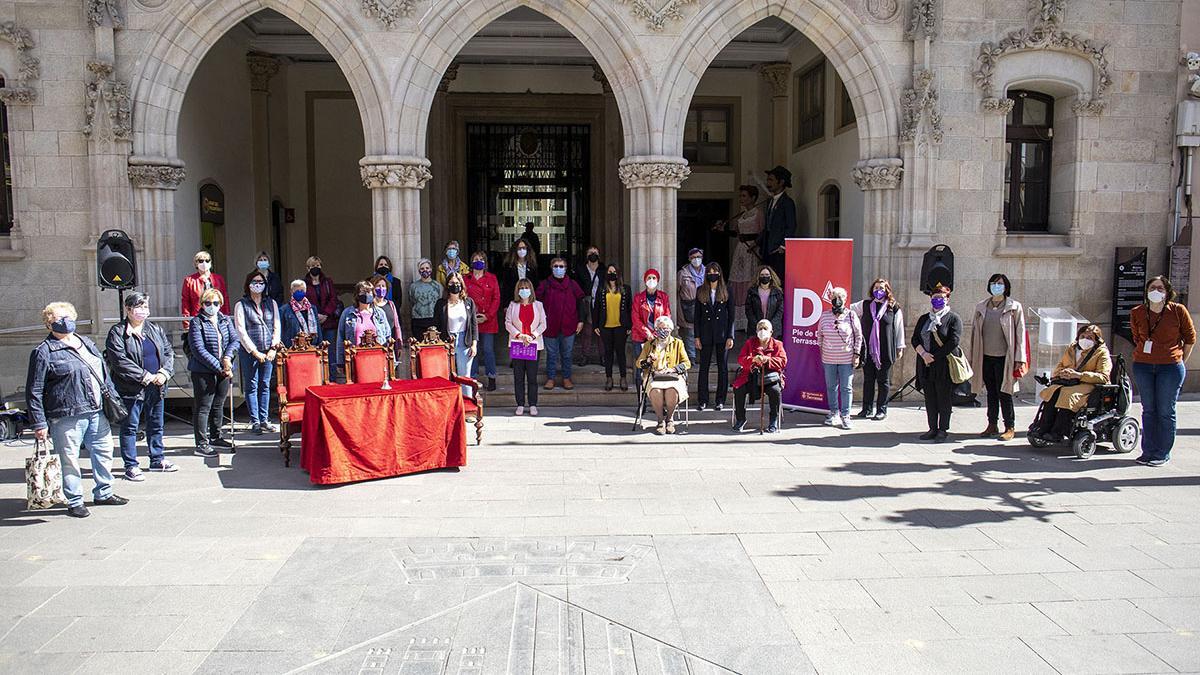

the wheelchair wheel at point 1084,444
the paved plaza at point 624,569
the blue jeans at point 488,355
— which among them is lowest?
the paved plaza at point 624,569

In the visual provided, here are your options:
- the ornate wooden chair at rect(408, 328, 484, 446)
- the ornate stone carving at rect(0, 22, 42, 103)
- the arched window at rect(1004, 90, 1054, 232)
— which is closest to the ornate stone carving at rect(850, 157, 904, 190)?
the arched window at rect(1004, 90, 1054, 232)

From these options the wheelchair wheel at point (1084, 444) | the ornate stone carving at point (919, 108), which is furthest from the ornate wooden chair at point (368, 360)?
the ornate stone carving at point (919, 108)

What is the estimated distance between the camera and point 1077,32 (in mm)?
11367

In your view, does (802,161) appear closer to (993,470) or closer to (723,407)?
(723,407)

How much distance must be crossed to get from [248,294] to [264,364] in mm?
852

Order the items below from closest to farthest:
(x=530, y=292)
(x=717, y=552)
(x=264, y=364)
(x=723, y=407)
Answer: (x=717, y=552) → (x=264, y=364) → (x=530, y=292) → (x=723, y=407)

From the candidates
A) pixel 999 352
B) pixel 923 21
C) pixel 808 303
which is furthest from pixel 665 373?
pixel 923 21

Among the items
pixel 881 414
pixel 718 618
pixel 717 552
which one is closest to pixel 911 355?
pixel 881 414

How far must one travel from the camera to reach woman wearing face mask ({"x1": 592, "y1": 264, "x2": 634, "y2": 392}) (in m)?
10.7

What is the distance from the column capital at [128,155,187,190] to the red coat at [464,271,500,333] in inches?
154

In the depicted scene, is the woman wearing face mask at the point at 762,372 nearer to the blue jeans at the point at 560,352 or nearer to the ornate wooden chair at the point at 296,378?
the blue jeans at the point at 560,352

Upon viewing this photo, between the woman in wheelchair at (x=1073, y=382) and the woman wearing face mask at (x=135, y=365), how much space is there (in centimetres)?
851

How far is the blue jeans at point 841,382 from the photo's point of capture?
991 centimetres

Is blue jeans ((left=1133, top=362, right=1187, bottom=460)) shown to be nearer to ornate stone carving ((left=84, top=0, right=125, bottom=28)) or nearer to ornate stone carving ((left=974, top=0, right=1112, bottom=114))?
ornate stone carving ((left=974, top=0, right=1112, bottom=114))
